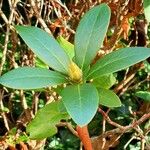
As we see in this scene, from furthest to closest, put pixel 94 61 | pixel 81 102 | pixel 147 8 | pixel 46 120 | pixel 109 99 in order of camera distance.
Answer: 1. pixel 94 61
2. pixel 147 8
3. pixel 46 120
4. pixel 109 99
5. pixel 81 102

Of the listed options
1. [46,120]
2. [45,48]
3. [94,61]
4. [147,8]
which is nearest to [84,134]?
[46,120]

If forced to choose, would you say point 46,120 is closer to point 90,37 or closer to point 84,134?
point 84,134

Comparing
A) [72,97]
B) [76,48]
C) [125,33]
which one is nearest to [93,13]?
[76,48]

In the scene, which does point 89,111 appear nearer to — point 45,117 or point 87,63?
point 87,63

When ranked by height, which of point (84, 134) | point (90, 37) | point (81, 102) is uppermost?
point (90, 37)

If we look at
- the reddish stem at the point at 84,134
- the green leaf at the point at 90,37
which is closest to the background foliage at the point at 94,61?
the reddish stem at the point at 84,134

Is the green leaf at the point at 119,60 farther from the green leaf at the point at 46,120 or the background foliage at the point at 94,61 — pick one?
the background foliage at the point at 94,61
